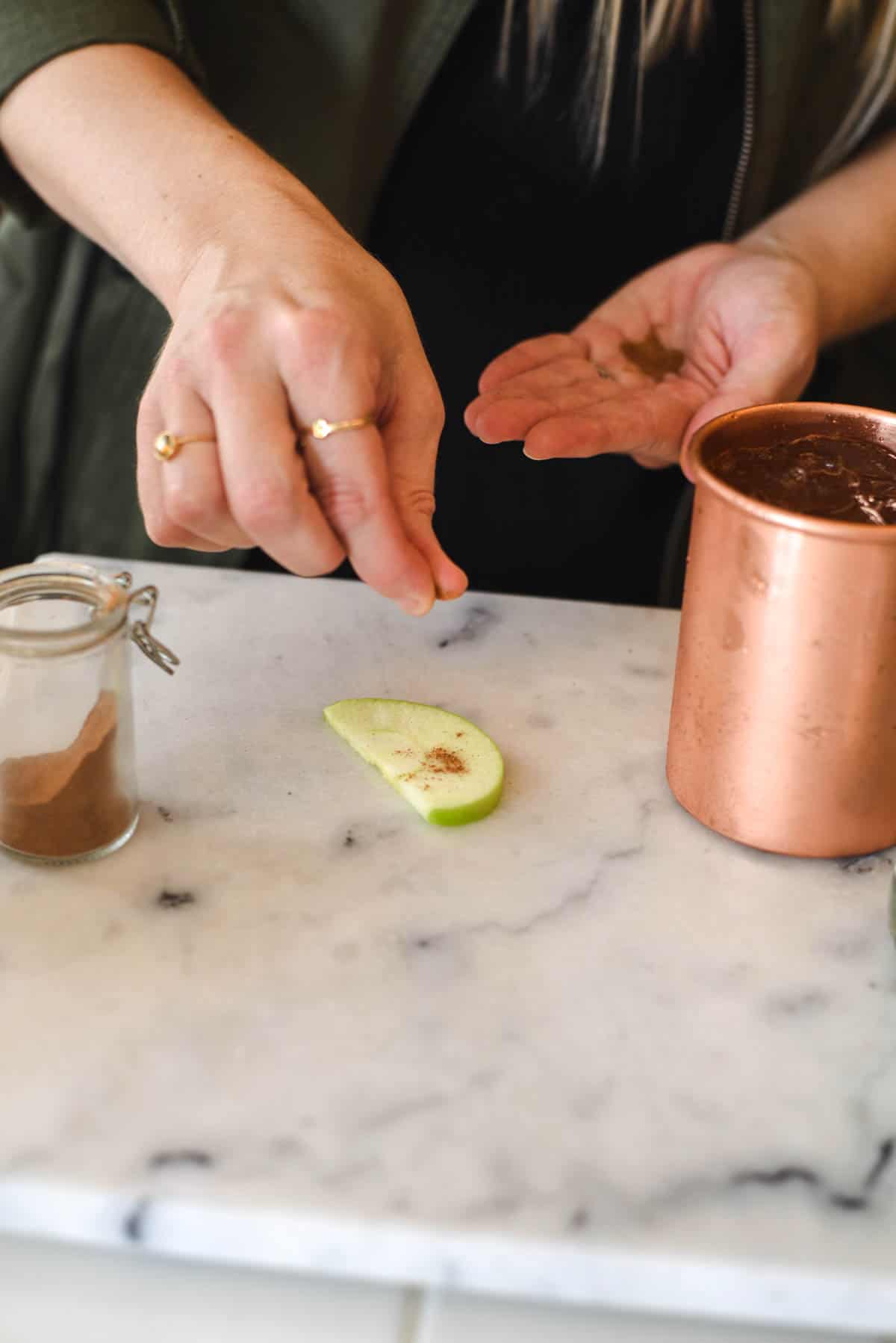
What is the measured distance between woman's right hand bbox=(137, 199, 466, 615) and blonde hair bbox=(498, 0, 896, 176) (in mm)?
453

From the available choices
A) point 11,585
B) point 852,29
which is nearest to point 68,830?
point 11,585

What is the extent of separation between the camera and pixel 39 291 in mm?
1232

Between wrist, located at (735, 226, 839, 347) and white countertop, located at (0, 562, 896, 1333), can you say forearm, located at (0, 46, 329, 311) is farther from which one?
wrist, located at (735, 226, 839, 347)

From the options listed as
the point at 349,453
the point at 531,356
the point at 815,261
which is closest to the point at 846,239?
the point at 815,261

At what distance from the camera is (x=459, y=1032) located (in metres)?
0.62

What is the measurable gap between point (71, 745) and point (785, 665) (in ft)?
1.31

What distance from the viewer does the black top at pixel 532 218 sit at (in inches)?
44.7

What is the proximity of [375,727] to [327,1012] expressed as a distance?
238 mm

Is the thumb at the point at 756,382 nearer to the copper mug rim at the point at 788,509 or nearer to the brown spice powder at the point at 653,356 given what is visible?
the brown spice powder at the point at 653,356

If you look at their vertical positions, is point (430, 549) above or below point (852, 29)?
below

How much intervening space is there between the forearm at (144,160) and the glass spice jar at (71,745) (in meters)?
0.24

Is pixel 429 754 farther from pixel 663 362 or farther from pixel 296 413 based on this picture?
pixel 663 362

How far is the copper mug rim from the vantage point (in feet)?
2.11

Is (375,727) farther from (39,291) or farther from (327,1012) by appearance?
(39,291)
